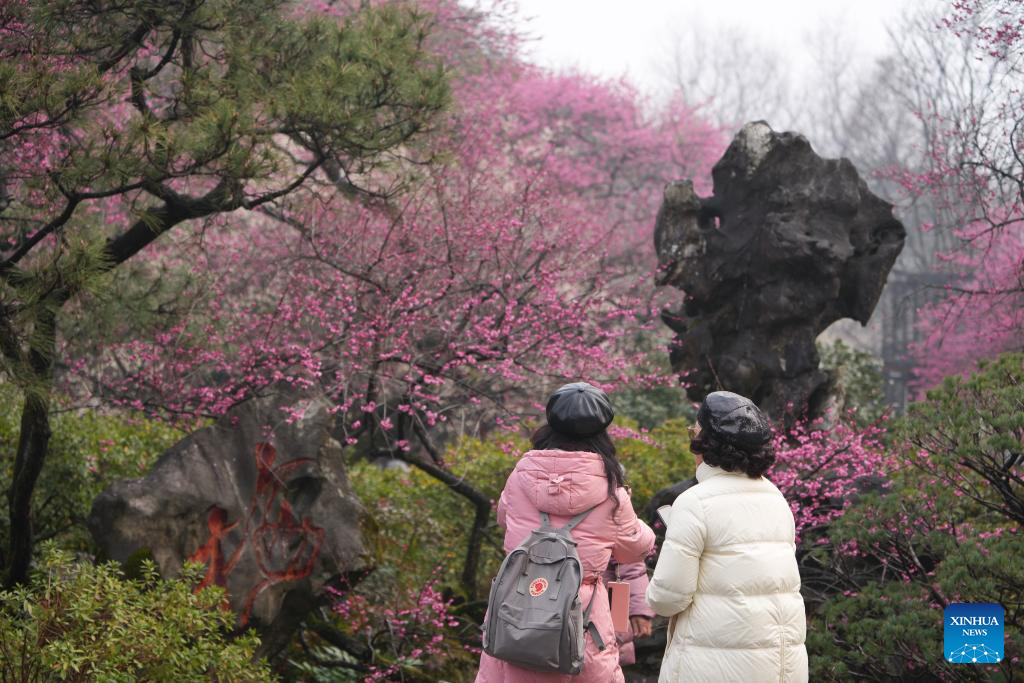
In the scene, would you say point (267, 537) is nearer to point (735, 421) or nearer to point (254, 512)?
point (254, 512)

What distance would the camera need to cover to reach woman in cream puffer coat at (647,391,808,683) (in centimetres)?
286

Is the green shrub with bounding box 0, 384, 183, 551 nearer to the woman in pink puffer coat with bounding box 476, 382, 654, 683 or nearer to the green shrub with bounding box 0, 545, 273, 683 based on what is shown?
the green shrub with bounding box 0, 545, 273, 683

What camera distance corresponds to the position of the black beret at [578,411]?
3.24 meters

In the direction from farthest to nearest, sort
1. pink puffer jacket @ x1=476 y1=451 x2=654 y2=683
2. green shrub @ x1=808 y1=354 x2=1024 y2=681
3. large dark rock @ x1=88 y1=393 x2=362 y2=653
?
1. large dark rock @ x1=88 y1=393 x2=362 y2=653
2. green shrub @ x1=808 y1=354 x2=1024 y2=681
3. pink puffer jacket @ x1=476 y1=451 x2=654 y2=683

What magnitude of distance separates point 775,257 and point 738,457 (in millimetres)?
3871

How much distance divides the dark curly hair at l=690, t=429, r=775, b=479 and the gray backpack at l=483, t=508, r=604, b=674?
0.52 meters

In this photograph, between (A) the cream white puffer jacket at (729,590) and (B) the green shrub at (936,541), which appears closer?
(A) the cream white puffer jacket at (729,590)

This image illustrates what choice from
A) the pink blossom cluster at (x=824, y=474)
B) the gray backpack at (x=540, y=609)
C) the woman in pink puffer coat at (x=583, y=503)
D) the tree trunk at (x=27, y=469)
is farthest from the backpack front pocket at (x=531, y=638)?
the pink blossom cluster at (x=824, y=474)

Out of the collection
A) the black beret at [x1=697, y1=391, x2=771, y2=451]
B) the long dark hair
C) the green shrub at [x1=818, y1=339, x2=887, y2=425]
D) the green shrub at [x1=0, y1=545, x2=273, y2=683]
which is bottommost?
the green shrub at [x1=0, y1=545, x2=273, y2=683]

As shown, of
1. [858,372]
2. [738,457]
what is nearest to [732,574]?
[738,457]

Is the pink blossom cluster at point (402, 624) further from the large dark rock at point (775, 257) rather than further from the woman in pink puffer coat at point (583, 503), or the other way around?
the large dark rock at point (775, 257)

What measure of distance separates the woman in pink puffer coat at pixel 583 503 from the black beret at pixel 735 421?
14.7 inches

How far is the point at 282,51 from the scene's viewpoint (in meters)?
5.16

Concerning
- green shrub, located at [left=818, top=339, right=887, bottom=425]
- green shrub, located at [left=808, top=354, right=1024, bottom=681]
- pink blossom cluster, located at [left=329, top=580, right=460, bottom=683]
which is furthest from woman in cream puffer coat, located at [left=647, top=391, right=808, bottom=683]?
green shrub, located at [left=818, top=339, right=887, bottom=425]
